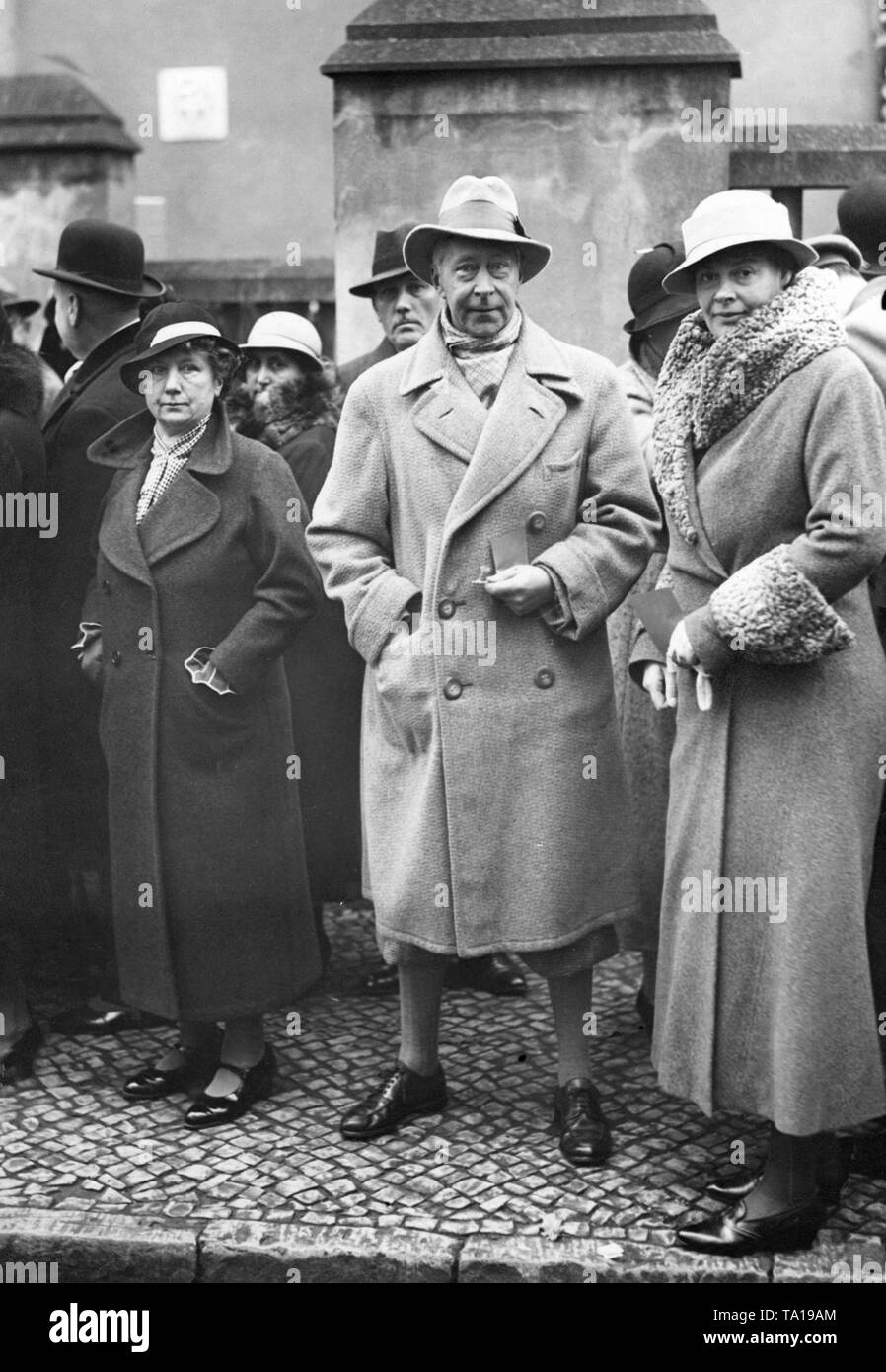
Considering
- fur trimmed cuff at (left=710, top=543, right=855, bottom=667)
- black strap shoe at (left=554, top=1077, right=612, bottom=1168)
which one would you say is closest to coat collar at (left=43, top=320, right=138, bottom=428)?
fur trimmed cuff at (left=710, top=543, right=855, bottom=667)

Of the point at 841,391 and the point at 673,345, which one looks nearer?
the point at 841,391

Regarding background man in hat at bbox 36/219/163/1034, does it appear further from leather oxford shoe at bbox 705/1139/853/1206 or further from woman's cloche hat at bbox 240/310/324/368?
leather oxford shoe at bbox 705/1139/853/1206

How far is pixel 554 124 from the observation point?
259 inches

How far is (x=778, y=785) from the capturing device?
4.14 metres

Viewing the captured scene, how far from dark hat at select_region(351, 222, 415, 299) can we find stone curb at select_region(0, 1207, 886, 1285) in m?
3.07

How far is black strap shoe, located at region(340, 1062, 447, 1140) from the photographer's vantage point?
4.81 meters

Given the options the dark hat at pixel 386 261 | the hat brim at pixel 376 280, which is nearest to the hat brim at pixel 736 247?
the hat brim at pixel 376 280

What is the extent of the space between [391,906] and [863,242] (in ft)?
6.96

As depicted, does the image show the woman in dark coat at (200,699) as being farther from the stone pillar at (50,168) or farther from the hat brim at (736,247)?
the stone pillar at (50,168)

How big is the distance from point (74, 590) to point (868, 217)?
250 centimetres

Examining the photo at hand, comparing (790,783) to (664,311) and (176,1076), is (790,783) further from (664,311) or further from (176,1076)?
(176,1076)

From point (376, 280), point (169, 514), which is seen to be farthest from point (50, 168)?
point (169, 514)
